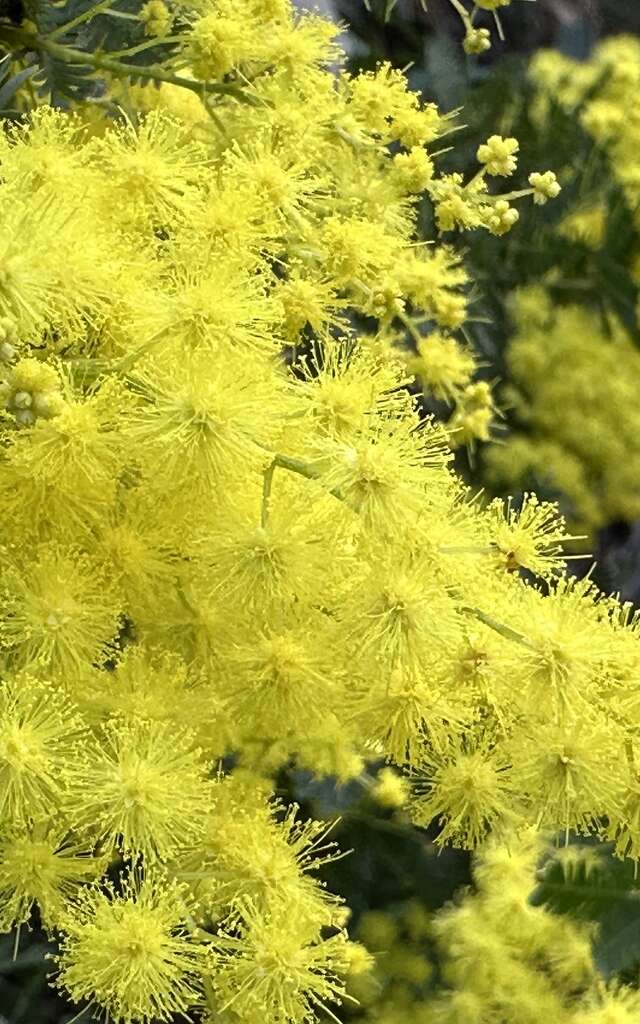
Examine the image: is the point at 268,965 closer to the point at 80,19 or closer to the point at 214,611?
the point at 214,611

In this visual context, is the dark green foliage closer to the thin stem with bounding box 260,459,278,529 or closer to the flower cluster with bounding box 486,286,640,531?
the thin stem with bounding box 260,459,278,529

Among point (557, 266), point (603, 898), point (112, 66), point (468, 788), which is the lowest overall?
point (557, 266)

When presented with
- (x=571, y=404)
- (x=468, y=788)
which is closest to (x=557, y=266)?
(x=571, y=404)

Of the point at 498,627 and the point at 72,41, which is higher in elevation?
the point at 72,41

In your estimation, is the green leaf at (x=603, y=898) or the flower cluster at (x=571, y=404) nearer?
the green leaf at (x=603, y=898)

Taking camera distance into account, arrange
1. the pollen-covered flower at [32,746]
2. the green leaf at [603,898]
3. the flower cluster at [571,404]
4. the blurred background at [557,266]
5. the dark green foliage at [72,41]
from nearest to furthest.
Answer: the pollen-covered flower at [32,746], the green leaf at [603,898], the dark green foliage at [72,41], the blurred background at [557,266], the flower cluster at [571,404]

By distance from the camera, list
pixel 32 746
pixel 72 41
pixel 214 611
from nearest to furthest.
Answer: pixel 32 746 → pixel 214 611 → pixel 72 41

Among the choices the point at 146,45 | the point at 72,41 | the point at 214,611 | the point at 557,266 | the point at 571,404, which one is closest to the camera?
the point at 214,611

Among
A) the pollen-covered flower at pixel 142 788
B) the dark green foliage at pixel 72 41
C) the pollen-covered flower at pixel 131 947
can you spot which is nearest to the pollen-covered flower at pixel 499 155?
the dark green foliage at pixel 72 41

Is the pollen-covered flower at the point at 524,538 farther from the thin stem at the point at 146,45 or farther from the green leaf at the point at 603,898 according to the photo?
the thin stem at the point at 146,45

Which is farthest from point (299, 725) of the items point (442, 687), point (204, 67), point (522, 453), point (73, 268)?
point (522, 453)

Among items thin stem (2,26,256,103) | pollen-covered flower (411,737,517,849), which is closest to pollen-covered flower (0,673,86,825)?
pollen-covered flower (411,737,517,849)
